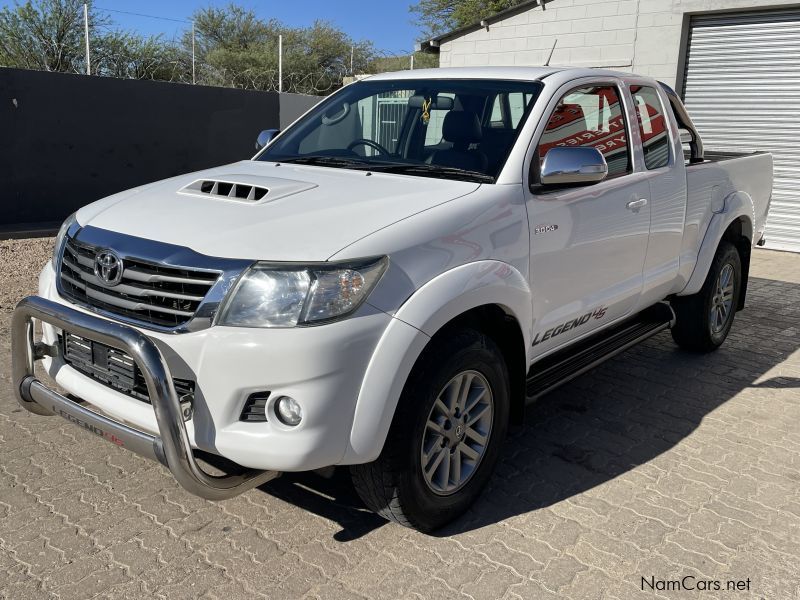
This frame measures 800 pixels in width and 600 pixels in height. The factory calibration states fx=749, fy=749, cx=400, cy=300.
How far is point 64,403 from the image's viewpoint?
2951mm


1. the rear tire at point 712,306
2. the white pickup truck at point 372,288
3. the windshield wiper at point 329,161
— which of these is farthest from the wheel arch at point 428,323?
the rear tire at point 712,306

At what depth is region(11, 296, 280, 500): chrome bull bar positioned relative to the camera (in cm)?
253

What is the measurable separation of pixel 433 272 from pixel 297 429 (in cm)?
79

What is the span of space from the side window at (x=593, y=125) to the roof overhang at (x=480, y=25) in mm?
8317

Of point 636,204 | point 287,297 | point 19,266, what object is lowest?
point 19,266

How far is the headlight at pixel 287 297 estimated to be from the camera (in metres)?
2.58

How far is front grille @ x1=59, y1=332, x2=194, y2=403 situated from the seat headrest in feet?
6.04

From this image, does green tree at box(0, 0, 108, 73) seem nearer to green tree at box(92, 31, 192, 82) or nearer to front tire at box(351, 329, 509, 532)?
green tree at box(92, 31, 192, 82)

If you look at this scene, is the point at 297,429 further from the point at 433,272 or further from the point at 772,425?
the point at 772,425

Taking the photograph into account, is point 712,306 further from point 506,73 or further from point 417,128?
point 417,128

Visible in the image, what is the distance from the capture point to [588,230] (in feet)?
12.5

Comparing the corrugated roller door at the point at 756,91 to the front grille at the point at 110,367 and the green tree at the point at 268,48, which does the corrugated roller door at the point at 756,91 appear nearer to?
the front grille at the point at 110,367

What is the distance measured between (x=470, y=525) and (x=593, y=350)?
1402 mm

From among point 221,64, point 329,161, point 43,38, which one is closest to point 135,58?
point 43,38
